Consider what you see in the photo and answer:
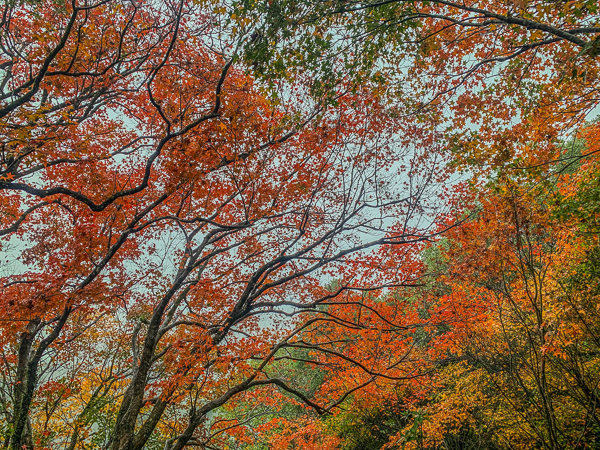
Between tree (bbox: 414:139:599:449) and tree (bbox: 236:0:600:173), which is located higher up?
tree (bbox: 236:0:600:173)

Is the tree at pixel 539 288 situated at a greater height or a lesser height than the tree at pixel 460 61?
lesser

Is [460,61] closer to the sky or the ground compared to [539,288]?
closer to the sky

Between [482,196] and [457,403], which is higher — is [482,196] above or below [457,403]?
above

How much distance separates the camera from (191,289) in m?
7.25

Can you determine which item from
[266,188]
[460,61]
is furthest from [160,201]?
[460,61]

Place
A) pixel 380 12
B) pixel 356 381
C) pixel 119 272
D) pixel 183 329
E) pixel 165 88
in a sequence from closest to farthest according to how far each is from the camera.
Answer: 1. pixel 380 12
2. pixel 165 88
3. pixel 183 329
4. pixel 119 272
5. pixel 356 381

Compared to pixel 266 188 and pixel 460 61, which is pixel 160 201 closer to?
pixel 266 188

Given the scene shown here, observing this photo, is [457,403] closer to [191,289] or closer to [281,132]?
[191,289]

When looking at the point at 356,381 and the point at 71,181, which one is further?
the point at 356,381

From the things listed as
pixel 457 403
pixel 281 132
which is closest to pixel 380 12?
pixel 281 132

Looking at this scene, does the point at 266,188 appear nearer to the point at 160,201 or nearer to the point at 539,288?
the point at 160,201

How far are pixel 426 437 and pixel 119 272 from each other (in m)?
11.4

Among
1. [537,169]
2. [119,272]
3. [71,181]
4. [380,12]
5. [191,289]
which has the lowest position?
[537,169]

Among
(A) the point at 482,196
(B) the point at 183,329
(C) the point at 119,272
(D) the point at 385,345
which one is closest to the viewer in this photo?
(A) the point at 482,196
